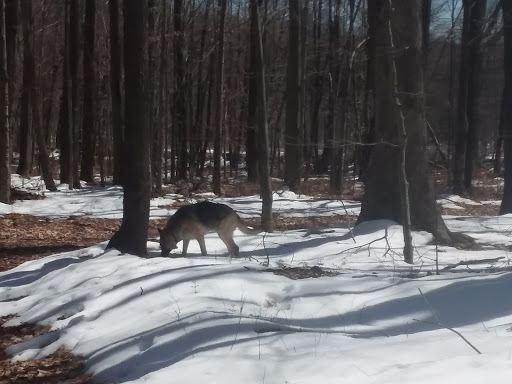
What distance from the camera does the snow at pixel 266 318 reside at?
4922 mm

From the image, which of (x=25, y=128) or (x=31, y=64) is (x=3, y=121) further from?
(x=25, y=128)

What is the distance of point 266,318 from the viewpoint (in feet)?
21.8

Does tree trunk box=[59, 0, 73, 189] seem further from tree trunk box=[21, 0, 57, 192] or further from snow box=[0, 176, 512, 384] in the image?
snow box=[0, 176, 512, 384]

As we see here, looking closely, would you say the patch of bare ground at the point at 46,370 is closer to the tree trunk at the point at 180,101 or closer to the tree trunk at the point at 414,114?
the tree trunk at the point at 414,114

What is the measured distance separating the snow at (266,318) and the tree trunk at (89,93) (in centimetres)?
1685

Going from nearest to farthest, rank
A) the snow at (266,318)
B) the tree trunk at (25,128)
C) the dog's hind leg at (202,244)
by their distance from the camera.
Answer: the snow at (266,318), the dog's hind leg at (202,244), the tree trunk at (25,128)

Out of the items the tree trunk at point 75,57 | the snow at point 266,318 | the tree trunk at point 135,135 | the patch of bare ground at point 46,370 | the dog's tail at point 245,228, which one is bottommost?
the patch of bare ground at point 46,370

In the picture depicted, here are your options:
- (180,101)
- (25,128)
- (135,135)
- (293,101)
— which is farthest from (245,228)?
(180,101)

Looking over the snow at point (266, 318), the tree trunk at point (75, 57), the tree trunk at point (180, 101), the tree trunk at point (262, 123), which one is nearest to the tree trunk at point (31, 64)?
the tree trunk at point (75, 57)

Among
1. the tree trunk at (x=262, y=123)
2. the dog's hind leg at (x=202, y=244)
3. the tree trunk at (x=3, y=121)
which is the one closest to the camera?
the dog's hind leg at (x=202, y=244)

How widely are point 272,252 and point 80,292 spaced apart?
14.2 feet

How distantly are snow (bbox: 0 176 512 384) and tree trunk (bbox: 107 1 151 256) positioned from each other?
1.95 ft

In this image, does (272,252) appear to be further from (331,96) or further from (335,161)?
(331,96)

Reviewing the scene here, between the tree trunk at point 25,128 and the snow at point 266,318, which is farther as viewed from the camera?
the tree trunk at point 25,128
